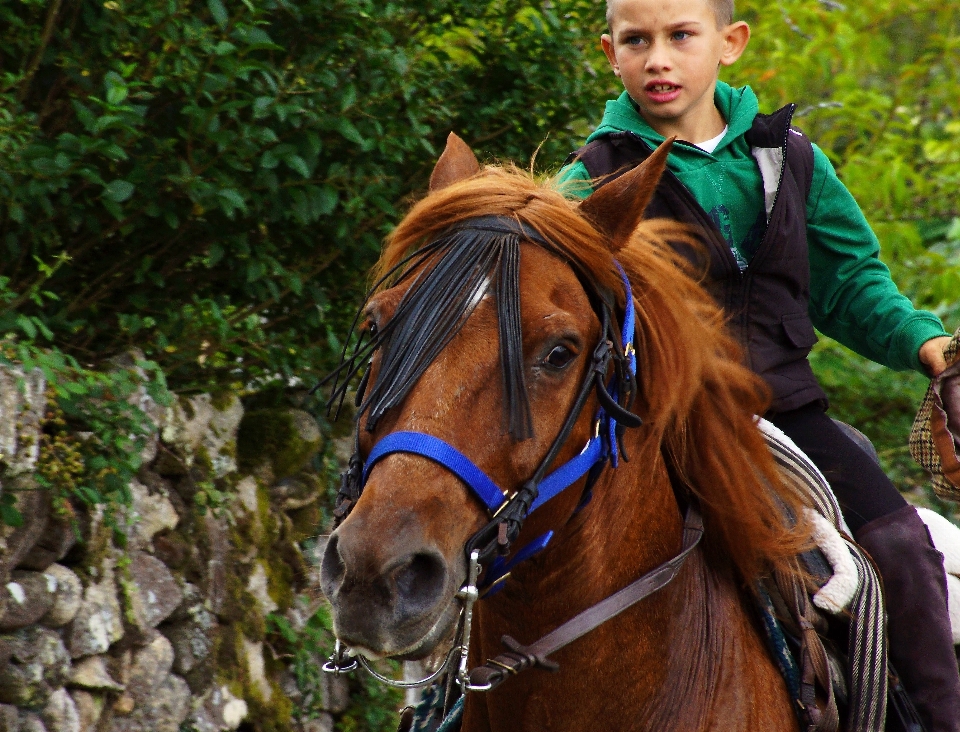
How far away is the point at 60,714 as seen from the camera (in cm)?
320

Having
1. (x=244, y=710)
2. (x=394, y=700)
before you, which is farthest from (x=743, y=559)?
(x=394, y=700)

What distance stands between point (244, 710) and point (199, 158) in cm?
220

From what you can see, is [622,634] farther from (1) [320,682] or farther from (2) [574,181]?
(1) [320,682]

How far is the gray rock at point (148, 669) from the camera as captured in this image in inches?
140

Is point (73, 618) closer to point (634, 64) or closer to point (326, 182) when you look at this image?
point (326, 182)

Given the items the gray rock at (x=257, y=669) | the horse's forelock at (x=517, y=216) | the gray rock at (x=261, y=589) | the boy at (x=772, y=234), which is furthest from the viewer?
the gray rock at (x=261, y=589)

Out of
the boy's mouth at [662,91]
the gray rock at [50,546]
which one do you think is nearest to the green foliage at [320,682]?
the gray rock at [50,546]

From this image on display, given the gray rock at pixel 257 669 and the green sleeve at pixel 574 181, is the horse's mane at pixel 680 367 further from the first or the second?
the gray rock at pixel 257 669

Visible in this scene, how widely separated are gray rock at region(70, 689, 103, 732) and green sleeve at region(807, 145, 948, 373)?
2722 millimetres

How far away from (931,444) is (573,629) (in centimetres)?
123

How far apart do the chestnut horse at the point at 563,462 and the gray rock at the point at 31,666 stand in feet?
5.49

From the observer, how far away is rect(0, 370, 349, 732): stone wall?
311cm


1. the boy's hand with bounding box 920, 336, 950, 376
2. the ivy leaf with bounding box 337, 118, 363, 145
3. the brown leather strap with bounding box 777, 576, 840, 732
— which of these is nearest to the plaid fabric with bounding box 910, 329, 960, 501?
the boy's hand with bounding box 920, 336, 950, 376

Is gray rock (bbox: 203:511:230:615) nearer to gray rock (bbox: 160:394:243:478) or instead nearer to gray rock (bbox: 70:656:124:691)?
gray rock (bbox: 160:394:243:478)
